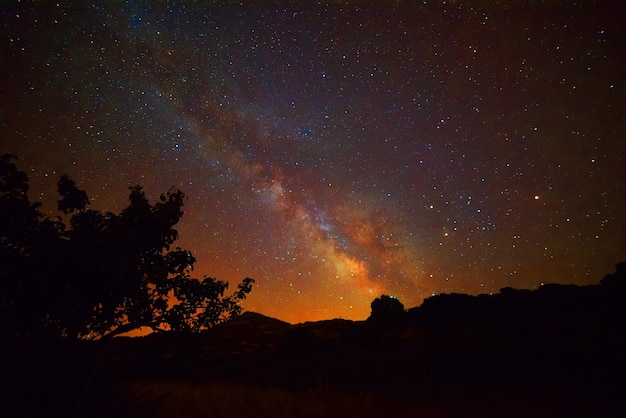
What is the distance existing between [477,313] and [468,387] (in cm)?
2344

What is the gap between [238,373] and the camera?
20.0 m

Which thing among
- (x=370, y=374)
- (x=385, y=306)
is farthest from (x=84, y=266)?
(x=385, y=306)

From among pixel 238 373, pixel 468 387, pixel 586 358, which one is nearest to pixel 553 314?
pixel 586 358

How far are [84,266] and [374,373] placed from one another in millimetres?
14476

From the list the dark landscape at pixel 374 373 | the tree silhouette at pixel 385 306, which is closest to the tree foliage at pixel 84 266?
the dark landscape at pixel 374 373

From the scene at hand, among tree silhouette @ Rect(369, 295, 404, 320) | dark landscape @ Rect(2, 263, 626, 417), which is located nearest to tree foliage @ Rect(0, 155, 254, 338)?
dark landscape @ Rect(2, 263, 626, 417)

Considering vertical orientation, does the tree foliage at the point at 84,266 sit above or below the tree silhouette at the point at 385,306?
below

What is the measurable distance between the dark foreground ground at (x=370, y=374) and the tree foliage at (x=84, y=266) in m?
0.70

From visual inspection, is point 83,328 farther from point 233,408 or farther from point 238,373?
point 238,373

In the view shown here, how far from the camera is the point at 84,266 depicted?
255 inches

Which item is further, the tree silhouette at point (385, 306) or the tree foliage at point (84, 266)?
the tree silhouette at point (385, 306)

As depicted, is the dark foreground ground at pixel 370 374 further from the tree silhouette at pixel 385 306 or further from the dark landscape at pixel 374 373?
the tree silhouette at pixel 385 306

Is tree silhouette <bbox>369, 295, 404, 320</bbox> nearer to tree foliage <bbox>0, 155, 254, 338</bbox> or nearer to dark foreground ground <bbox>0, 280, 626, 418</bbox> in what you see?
dark foreground ground <bbox>0, 280, 626, 418</bbox>

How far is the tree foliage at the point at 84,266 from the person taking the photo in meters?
6.37
